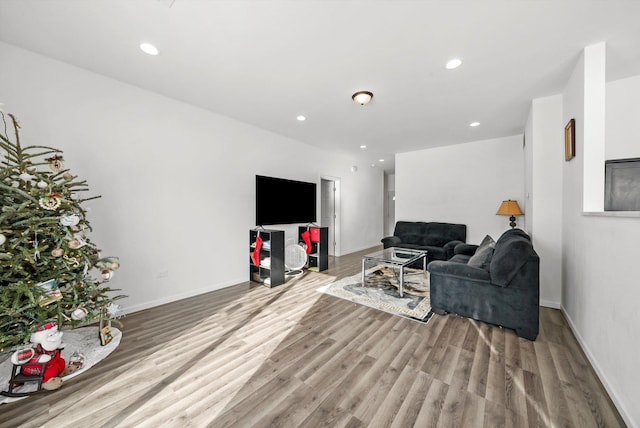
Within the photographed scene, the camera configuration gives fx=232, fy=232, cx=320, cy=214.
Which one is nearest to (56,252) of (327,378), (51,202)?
(51,202)

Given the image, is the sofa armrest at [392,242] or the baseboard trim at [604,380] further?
the sofa armrest at [392,242]

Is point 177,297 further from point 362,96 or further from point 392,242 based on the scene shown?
point 392,242

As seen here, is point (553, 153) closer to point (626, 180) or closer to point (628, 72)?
point (626, 180)

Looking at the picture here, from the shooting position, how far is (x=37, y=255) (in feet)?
5.64

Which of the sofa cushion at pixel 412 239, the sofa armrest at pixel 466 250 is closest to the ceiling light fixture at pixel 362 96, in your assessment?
the sofa armrest at pixel 466 250

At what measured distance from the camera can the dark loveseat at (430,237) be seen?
4645 millimetres

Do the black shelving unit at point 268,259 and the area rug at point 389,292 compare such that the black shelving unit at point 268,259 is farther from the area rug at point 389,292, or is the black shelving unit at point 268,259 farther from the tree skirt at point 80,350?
the tree skirt at point 80,350

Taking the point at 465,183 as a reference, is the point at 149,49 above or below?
above

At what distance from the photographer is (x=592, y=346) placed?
74.4 inches

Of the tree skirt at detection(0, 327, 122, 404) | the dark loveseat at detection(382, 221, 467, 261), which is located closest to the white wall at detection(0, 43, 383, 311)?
the tree skirt at detection(0, 327, 122, 404)

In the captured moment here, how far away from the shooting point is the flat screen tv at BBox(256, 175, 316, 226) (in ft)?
13.2

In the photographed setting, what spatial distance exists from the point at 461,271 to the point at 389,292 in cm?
112

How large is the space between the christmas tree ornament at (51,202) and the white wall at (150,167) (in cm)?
93

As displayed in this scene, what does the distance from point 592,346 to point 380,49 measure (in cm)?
308
